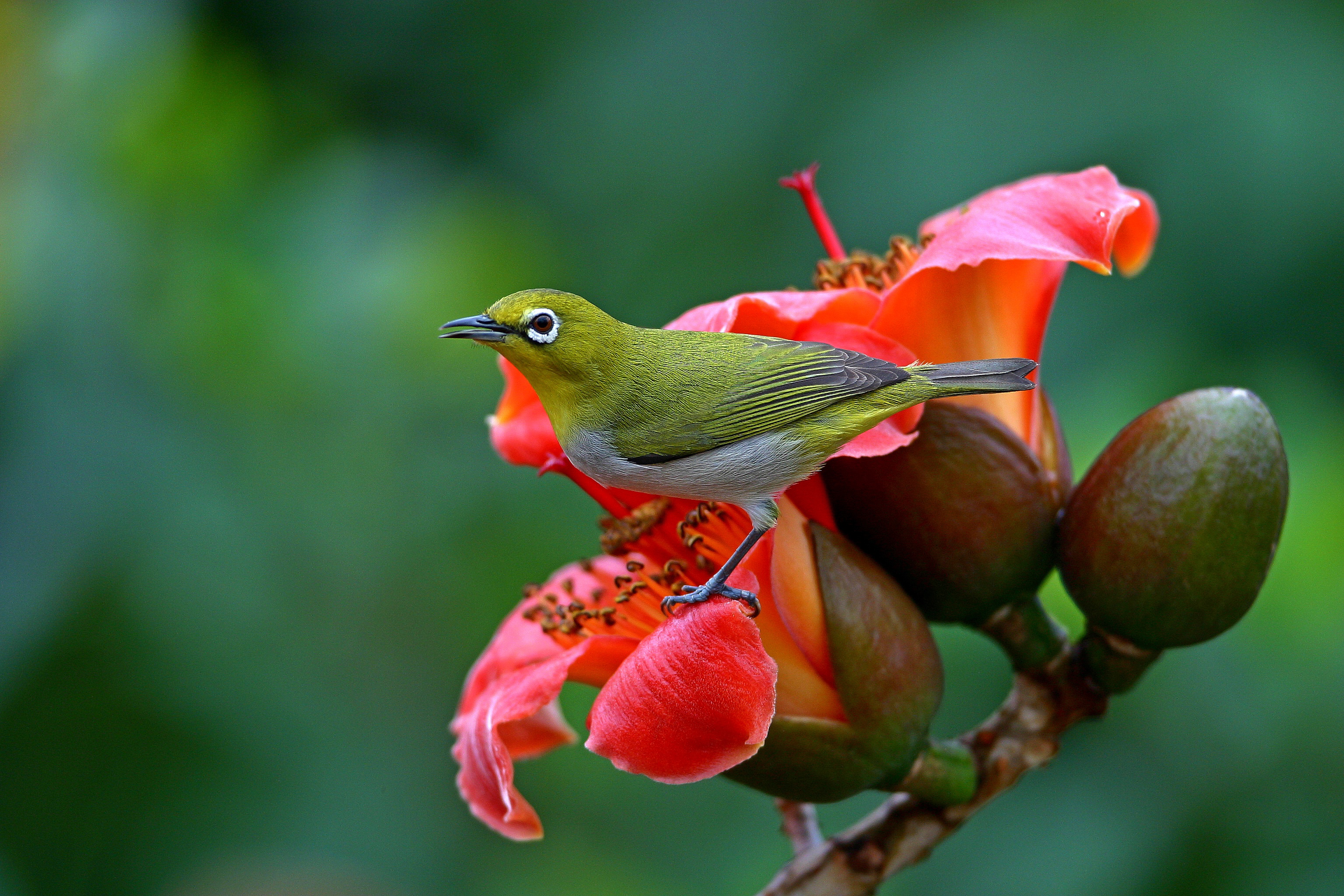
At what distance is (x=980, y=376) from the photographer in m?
1.26

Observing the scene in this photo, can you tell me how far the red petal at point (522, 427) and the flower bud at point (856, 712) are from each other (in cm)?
47

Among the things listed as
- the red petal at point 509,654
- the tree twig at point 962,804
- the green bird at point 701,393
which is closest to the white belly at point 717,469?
the green bird at point 701,393

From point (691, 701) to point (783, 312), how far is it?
414 millimetres

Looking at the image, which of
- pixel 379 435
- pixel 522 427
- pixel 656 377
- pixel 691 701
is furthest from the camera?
pixel 379 435

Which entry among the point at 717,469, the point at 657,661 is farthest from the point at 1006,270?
the point at 657,661

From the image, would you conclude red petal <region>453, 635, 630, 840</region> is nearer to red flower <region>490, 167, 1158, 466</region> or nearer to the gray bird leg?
the gray bird leg

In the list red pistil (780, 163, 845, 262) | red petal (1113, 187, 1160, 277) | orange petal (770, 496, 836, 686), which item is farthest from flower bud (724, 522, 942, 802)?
red petal (1113, 187, 1160, 277)

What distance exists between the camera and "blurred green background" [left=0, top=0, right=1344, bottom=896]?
222cm

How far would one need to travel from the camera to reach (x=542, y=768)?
8.79 feet

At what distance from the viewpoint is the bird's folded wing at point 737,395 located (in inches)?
52.7

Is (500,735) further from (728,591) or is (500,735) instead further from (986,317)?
(986,317)

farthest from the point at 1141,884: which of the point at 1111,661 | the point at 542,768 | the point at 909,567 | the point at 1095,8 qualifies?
the point at 1095,8

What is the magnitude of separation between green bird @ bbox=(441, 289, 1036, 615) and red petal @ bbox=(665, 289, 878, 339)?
1.0 inches

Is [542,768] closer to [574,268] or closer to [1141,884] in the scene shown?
[1141,884]
